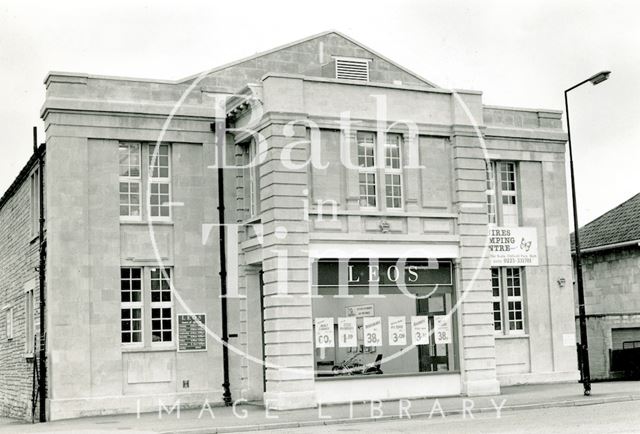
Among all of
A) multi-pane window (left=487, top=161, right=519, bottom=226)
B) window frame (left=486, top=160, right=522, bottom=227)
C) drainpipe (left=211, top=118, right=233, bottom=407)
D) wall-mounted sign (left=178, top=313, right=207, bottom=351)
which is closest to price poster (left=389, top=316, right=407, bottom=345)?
drainpipe (left=211, top=118, right=233, bottom=407)

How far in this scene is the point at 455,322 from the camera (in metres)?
27.0

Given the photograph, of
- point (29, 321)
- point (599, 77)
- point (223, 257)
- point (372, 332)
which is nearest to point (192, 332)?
point (223, 257)

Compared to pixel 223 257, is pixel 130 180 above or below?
above

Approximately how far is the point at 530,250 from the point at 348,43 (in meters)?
9.21

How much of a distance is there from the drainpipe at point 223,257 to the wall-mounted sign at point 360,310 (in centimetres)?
375

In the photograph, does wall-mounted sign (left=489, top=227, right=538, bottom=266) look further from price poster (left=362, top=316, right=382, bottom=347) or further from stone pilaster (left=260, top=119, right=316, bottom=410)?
stone pilaster (left=260, top=119, right=316, bottom=410)

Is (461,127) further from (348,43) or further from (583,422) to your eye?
(583,422)

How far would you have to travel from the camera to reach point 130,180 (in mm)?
26672

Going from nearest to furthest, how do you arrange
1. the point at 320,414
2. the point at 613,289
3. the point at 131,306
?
1. the point at 320,414
2. the point at 131,306
3. the point at 613,289

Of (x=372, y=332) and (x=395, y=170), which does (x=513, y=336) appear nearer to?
(x=372, y=332)

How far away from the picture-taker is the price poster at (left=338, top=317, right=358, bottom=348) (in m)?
25.9

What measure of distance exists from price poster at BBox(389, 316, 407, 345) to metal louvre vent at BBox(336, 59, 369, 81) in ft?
27.1

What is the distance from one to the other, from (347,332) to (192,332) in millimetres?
4505

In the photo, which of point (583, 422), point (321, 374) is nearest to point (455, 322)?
point (321, 374)
